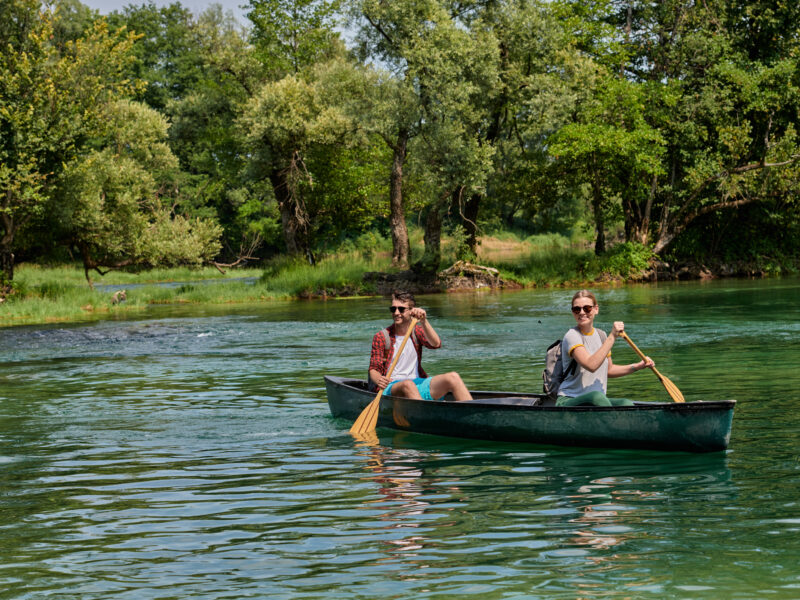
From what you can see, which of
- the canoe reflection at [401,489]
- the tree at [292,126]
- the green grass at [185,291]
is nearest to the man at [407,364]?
the canoe reflection at [401,489]

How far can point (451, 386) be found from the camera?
9.91 metres

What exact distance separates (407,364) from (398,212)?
2857cm

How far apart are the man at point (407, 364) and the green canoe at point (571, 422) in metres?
0.22

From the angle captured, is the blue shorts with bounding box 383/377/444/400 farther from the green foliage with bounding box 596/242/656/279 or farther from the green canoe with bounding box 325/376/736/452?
the green foliage with bounding box 596/242/656/279

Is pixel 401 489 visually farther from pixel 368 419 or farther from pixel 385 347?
pixel 385 347

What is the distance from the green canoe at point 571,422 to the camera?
8.05 metres

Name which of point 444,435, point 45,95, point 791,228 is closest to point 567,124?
point 791,228

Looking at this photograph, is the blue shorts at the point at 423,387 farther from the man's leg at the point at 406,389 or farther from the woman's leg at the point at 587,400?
the woman's leg at the point at 587,400

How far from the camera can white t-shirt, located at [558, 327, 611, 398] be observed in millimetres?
8305

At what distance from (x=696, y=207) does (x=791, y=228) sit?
5.03 meters

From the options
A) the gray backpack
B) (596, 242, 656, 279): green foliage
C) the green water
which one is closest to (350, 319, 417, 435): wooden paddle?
the green water

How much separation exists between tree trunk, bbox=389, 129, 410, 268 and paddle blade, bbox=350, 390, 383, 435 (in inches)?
1092

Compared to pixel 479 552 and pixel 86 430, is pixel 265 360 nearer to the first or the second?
pixel 86 430

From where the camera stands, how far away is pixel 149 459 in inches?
361
